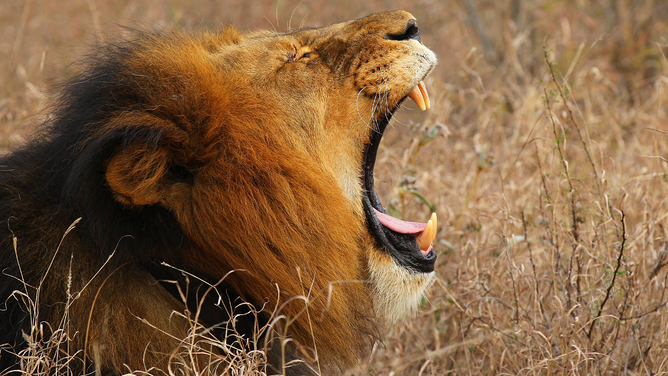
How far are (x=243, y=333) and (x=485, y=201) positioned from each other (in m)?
2.44

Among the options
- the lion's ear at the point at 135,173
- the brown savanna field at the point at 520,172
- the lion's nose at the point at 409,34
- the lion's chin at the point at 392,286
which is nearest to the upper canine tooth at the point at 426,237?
the lion's chin at the point at 392,286

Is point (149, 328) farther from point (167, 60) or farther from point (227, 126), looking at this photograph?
point (167, 60)

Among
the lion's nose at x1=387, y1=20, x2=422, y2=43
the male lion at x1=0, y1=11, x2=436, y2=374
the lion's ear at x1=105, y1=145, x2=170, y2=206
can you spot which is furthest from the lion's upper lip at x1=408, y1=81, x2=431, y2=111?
the lion's ear at x1=105, y1=145, x2=170, y2=206

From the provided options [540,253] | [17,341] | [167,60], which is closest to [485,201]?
[540,253]

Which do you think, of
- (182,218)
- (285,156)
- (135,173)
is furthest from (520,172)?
(135,173)

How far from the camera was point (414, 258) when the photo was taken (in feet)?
8.66

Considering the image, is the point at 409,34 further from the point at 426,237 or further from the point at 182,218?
the point at 182,218

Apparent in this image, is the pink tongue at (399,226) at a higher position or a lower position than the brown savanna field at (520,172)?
higher

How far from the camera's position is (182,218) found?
215 cm

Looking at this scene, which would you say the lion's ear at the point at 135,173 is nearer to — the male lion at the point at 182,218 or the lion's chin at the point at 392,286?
the male lion at the point at 182,218

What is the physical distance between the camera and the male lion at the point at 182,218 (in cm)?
210


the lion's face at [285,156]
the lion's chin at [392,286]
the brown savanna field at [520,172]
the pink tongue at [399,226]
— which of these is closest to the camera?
the lion's face at [285,156]

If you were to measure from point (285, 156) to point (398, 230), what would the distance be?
0.61m

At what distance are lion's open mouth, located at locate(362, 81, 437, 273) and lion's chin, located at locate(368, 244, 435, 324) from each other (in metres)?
0.04
